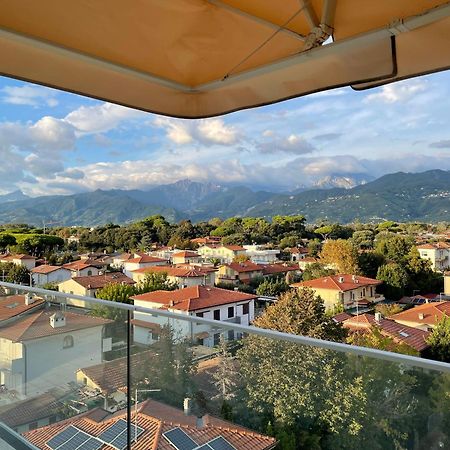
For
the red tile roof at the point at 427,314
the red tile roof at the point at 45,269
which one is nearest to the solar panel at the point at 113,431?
the red tile roof at the point at 427,314

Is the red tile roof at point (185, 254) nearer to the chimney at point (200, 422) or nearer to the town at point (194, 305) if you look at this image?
the town at point (194, 305)

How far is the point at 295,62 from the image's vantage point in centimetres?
106

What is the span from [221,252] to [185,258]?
222cm

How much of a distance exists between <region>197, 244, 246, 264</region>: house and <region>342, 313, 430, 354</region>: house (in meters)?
10.1

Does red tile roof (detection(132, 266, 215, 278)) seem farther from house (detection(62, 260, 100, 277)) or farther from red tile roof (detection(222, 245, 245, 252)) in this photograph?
house (detection(62, 260, 100, 277))

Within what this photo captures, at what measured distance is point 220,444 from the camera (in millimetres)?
930

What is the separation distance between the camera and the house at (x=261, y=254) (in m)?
25.5

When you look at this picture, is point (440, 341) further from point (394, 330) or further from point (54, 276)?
point (54, 276)

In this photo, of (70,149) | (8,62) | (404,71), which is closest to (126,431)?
(8,62)

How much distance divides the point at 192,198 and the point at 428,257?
23.5 meters

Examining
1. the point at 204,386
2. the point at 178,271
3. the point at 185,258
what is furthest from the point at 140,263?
the point at 204,386

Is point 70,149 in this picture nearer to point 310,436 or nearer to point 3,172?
point 3,172

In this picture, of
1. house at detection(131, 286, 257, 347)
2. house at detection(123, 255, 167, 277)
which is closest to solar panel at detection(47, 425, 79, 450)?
house at detection(131, 286, 257, 347)

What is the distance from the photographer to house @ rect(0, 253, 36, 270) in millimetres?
20328
